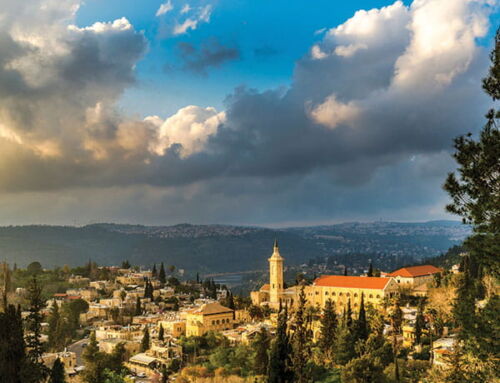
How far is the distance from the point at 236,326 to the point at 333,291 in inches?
519

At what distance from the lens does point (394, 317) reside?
28.4 m

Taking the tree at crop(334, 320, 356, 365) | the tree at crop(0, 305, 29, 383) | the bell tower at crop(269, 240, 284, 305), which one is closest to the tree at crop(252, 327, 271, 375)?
the tree at crop(334, 320, 356, 365)

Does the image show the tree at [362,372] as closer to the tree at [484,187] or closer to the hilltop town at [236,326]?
the hilltop town at [236,326]

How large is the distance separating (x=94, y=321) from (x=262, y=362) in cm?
3872

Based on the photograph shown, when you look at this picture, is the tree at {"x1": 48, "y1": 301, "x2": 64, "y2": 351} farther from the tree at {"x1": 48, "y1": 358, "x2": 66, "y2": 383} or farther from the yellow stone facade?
the tree at {"x1": 48, "y1": 358, "x2": 66, "y2": 383}

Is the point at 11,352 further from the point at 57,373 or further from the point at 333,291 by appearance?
the point at 333,291

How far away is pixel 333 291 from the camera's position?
56.5m

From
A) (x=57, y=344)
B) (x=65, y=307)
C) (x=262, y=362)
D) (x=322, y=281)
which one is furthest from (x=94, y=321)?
(x=262, y=362)

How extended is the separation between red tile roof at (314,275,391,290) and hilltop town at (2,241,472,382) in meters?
0.11

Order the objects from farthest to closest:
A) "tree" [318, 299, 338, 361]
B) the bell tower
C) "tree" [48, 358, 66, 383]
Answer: the bell tower, "tree" [318, 299, 338, 361], "tree" [48, 358, 66, 383]

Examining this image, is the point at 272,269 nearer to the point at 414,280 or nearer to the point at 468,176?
the point at 414,280

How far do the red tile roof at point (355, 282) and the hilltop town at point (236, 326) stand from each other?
113 millimetres

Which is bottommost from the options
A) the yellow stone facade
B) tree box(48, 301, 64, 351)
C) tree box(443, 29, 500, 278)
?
tree box(48, 301, 64, 351)

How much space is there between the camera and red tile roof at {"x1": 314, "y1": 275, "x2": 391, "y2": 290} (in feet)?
174
